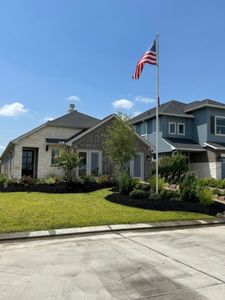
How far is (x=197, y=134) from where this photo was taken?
2934 cm

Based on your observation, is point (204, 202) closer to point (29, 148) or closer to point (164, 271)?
point (164, 271)

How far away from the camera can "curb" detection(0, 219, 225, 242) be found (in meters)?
8.48

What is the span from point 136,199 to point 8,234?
256 inches

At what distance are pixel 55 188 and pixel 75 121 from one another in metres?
8.59

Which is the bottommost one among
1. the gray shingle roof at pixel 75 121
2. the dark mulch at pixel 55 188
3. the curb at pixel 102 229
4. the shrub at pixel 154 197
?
the curb at pixel 102 229

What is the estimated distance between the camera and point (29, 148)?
Result: 75.1 ft

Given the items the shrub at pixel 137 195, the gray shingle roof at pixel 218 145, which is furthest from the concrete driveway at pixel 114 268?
the gray shingle roof at pixel 218 145

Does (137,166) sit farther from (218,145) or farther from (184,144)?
(218,145)

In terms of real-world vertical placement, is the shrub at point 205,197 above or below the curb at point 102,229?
above

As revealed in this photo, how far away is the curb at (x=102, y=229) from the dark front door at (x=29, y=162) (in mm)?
14421

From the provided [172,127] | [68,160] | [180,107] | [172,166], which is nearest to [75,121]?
[68,160]

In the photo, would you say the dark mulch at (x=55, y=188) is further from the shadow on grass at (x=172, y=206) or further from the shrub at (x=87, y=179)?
the shadow on grass at (x=172, y=206)

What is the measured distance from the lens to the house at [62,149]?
21594 mm

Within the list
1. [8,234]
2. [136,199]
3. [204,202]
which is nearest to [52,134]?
[136,199]
